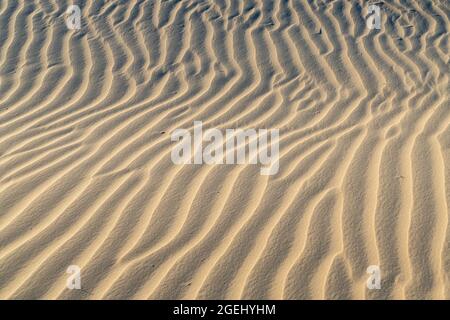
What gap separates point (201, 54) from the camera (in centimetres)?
519

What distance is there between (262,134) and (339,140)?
1.94 feet

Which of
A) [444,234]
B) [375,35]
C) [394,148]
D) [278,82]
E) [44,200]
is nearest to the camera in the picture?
→ [444,234]

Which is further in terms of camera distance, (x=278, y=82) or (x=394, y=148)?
(x=278, y=82)

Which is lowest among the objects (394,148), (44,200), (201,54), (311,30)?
(44,200)

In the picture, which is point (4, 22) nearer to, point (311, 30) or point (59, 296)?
point (311, 30)

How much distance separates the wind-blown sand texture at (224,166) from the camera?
269 cm

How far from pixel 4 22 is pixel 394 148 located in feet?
14.9

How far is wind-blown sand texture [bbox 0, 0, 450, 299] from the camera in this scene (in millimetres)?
2686

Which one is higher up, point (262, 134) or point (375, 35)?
point (375, 35)

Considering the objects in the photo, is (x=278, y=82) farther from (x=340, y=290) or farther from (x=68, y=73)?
(x=340, y=290)

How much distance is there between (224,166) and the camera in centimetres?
354

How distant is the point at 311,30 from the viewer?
5.66 m

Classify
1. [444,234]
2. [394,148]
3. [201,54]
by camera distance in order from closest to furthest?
[444,234] < [394,148] < [201,54]
